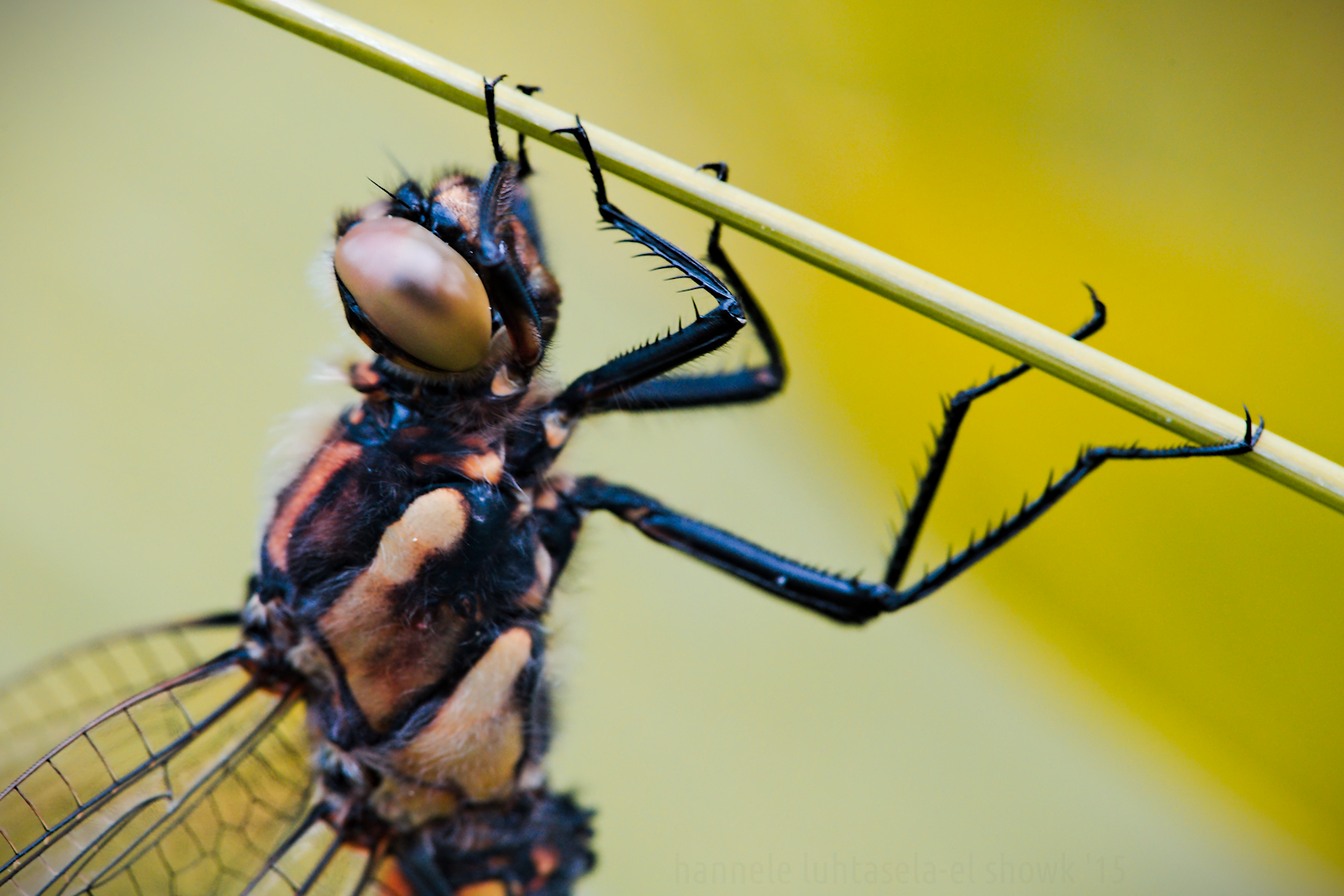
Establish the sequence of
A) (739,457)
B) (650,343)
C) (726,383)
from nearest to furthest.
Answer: (650,343) → (726,383) → (739,457)

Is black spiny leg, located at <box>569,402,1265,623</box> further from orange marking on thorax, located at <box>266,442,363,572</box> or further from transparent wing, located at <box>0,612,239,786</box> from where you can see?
transparent wing, located at <box>0,612,239,786</box>

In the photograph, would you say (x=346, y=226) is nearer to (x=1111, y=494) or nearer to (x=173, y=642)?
(x=173, y=642)

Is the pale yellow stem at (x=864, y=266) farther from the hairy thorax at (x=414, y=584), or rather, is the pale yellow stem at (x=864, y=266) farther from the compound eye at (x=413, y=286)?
the hairy thorax at (x=414, y=584)

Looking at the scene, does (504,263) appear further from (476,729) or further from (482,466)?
(476,729)

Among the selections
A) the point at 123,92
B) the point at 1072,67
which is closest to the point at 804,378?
the point at 1072,67

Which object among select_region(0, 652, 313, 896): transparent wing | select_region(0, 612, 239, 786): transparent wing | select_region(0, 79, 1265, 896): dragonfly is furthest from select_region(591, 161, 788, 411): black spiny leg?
select_region(0, 612, 239, 786): transparent wing

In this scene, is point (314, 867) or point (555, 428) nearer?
point (555, 428)

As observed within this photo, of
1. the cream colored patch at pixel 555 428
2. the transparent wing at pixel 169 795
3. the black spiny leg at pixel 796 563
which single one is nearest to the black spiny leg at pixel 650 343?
the cream colored patch at pixel 555 428

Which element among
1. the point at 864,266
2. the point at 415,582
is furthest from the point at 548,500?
the point at 864,266
